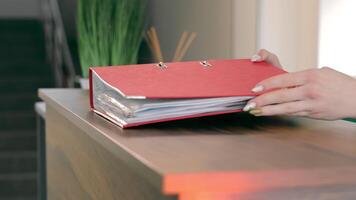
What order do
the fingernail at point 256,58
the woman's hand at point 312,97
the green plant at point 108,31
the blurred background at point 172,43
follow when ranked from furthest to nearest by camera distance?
the green plant at point 108,31
the blurred background at point 172,43
the fingernail at point 256,58
the woman's hand at point 312,97

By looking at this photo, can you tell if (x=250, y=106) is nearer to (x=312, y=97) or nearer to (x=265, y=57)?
(x=312, y=97)

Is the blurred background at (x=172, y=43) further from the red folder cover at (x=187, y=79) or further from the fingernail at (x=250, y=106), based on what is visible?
the fingernail at (x=250, y=106)

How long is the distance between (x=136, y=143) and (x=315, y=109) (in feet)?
0.73

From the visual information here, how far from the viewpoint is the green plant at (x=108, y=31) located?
9.57 feet

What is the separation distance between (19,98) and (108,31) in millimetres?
2494

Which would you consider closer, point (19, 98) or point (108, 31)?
point (108, 31)

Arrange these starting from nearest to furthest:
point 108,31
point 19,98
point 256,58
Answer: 1. point 256,58
2. point 108,31
3. point 19,98

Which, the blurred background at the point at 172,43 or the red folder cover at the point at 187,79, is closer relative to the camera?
the red folder cover at the point at 187,79

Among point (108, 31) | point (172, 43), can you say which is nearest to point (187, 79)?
point (108, 31)

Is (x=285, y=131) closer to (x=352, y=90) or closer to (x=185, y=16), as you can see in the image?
(x=352, y=90)

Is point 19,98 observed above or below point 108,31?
below

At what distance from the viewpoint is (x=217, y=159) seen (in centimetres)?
56

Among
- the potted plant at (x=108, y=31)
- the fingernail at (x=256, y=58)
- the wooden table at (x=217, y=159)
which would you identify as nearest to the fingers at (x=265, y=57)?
the fingernail at (x=256, y=58)

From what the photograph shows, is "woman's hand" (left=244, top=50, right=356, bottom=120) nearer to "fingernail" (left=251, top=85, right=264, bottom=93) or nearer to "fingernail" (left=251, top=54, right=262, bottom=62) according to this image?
"fingernail" (left=251, top=85, right=264, bottom=93)
